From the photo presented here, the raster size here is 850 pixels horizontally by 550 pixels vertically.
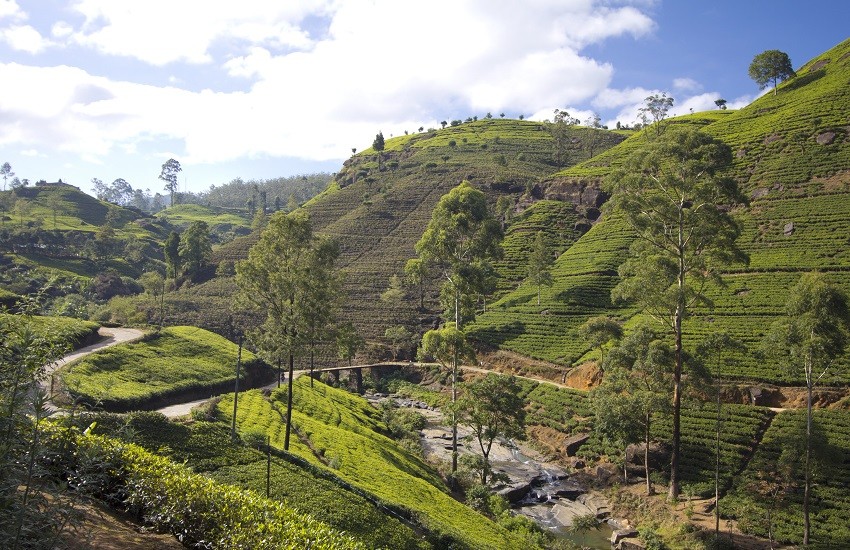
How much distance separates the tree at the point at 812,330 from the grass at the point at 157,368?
39161 millimetres

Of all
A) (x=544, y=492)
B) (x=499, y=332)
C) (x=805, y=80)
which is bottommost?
(x=544, y=492)

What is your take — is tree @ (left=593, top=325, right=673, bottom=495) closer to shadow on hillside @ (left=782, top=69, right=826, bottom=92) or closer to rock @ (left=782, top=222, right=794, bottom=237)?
rock @ (left=782, top=222, right=794, bottom=237)

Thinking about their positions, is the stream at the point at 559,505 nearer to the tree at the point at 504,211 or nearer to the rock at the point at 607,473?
the rock at the point at 607,473

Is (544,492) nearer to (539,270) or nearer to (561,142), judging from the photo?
(539,270)

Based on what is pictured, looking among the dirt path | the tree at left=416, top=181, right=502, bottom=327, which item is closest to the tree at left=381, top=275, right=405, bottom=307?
the tree at left=416, top=181, right=502, bottom=327

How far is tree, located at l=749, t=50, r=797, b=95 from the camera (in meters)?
104

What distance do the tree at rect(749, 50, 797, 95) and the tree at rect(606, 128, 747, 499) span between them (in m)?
91.8

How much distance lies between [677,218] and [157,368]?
135 feet

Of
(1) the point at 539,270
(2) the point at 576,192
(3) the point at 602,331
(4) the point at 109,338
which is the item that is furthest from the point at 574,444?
(2) the point at 576,192

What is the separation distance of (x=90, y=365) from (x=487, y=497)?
98.3ft

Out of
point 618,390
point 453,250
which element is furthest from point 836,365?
point 453,250

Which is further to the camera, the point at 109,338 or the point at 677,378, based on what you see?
the point at 109,338

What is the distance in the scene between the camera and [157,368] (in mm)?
43312

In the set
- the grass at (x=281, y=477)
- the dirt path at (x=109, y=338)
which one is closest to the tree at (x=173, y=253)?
the dirt path at (x=109, y=338)
